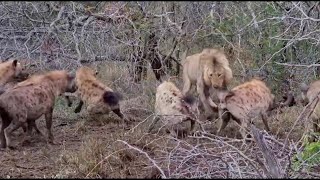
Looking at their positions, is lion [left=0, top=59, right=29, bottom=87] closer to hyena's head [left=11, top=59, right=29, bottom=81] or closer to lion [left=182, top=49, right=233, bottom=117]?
hyena's head [left=11, top=59, right=29, bottom=81]

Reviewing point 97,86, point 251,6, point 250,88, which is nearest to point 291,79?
point 251,6

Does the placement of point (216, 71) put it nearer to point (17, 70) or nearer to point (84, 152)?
point (84, 152)

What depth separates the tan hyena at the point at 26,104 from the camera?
285 inches

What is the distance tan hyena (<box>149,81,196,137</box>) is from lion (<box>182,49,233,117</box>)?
520mm

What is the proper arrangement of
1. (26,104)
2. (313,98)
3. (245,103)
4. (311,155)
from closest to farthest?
(311,155), (313,98), (26,104), (245,103)

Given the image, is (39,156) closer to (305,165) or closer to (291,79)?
(305,165)

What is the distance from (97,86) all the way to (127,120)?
58 centimetres

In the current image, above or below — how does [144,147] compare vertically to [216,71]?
below

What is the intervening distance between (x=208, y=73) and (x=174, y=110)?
2.94 ft

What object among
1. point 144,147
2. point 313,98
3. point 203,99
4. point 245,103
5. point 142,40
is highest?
point 142,40

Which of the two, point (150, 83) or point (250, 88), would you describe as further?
point (150, 83)

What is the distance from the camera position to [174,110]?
772 cm

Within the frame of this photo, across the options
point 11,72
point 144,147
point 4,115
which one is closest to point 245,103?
point 144,147

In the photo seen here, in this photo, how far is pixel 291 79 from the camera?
988 cm
